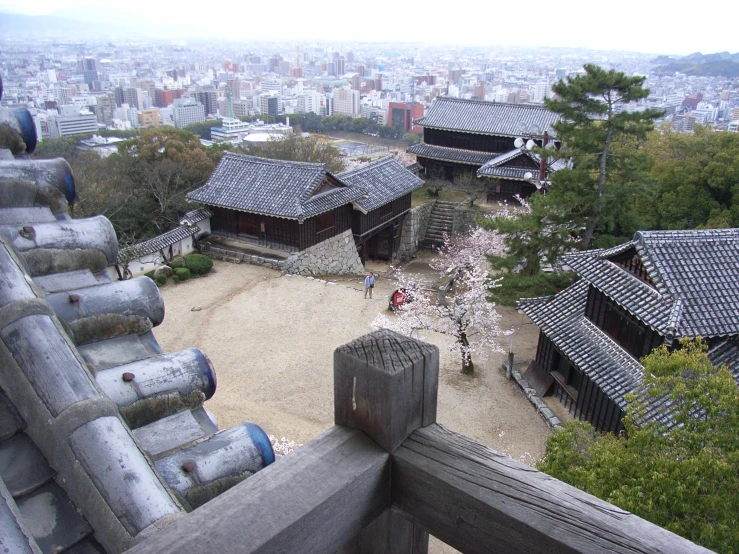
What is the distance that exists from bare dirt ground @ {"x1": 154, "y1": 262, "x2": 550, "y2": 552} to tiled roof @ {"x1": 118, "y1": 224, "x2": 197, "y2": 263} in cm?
160

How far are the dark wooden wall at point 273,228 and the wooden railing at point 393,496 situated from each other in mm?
20420

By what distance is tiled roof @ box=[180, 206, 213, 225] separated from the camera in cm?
2257

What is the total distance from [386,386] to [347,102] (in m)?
136

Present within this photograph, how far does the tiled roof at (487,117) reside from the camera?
3272cm

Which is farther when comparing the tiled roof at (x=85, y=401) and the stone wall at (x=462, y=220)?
the stone wall at (x=462, y=220)

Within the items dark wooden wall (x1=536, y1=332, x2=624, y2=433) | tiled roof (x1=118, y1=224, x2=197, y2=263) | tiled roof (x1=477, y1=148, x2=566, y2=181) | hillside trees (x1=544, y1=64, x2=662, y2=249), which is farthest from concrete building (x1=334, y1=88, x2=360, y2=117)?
dark wooden wall (x1=536, y1=332, x2=624, y2=433)

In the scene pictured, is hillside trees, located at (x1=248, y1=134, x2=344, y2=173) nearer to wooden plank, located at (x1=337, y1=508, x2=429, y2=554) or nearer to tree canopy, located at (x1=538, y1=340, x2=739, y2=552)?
tree canopy, located at (x1=538, y1=340, x2=739, y2=552)

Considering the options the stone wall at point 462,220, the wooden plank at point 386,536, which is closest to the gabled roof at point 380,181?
the stone wall at point 462,220

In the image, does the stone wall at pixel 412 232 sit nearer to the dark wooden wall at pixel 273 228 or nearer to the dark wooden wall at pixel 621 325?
the dark wooden wall at pixel 273 228

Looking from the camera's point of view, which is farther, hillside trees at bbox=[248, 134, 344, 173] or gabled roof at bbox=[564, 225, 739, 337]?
hillside trees at bbox=[248, 134, 344, 173]

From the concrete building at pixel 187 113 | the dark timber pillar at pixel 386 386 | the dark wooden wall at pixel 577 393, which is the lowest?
the concrete building at pixel 187 113

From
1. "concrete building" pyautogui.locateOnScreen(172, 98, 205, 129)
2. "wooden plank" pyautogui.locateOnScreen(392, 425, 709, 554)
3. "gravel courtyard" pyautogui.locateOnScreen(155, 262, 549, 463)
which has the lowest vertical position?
"concrete building" pyautogui.locateOnScreen(172, 98, 205, 129)

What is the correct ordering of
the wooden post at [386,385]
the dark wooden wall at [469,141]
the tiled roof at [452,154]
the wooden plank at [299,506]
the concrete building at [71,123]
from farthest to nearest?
the concrete building at [71,123] → the dark wooden wall at [469,141] → the tiled roof at [452,154] → the wooden post at [386,385] → the wooden plank at [299,506]

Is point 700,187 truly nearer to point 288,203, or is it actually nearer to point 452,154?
point 288,203
